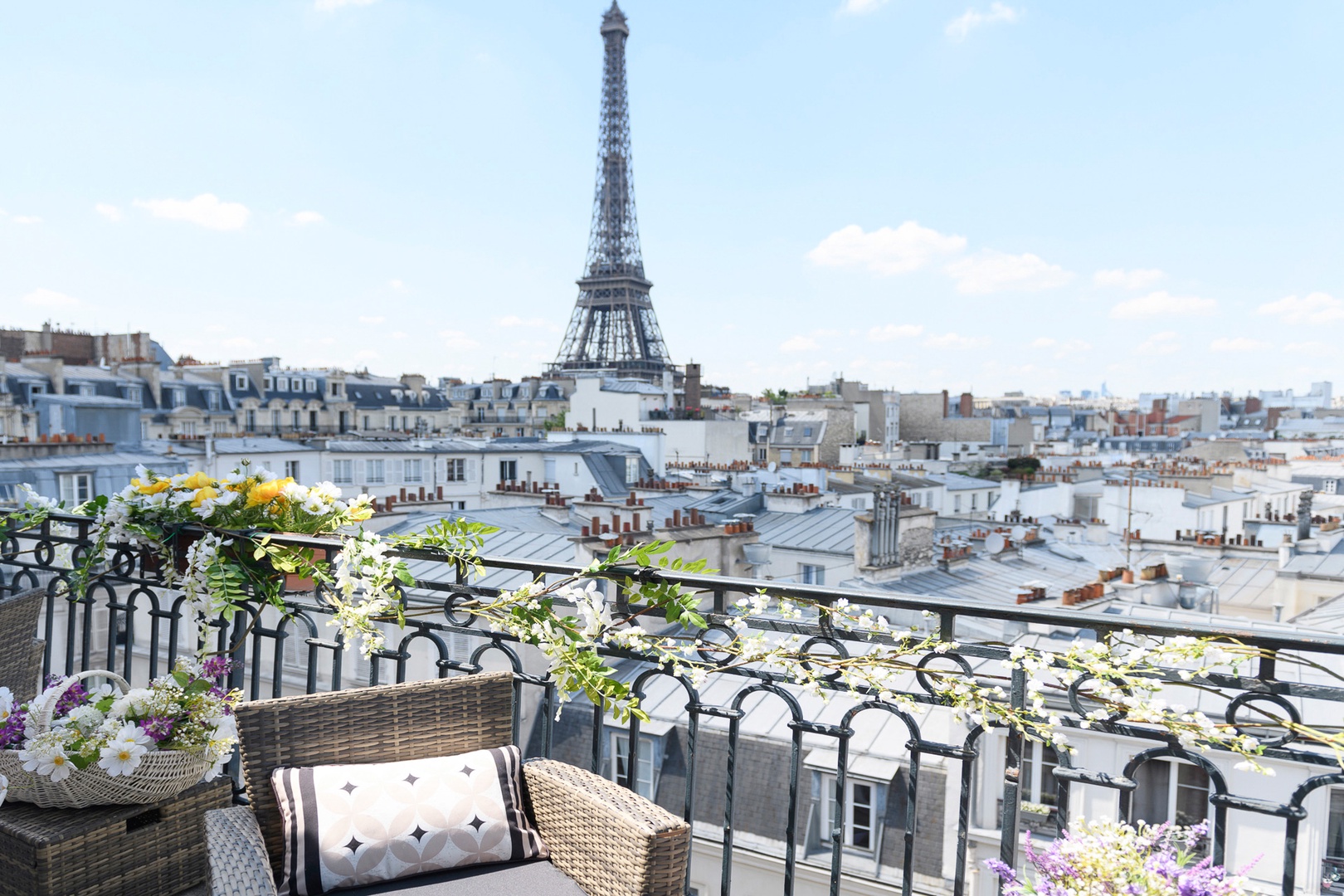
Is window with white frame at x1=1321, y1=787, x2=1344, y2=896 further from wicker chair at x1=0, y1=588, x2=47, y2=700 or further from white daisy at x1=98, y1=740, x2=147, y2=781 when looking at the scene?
wicker chair at x1=0, y1=588, x2=47, y2=700

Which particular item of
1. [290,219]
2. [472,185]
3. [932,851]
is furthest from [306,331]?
[932,851]

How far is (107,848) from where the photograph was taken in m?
2.10

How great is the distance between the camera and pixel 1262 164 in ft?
76.8

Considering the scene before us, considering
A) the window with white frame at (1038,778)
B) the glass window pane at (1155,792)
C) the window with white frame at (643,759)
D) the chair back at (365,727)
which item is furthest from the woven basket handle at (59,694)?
the glass window pane at (1155,792)

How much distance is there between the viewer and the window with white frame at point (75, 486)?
1546cm

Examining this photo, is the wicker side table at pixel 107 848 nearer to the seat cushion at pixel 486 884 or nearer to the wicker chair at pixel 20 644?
the seat cushion at pixel 486 884

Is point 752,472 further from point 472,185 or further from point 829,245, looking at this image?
point 829,245

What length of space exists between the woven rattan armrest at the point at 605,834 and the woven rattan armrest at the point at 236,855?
0.63 meters

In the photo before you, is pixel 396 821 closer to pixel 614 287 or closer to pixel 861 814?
pixel 861 814

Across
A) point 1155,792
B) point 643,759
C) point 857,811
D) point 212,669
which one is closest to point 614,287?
point 643,759

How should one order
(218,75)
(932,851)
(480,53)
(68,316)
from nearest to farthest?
(932,851)
(218,75)
(480,53)
(68,316)

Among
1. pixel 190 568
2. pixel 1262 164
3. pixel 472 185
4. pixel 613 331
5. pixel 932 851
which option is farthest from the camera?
pixel 613 331

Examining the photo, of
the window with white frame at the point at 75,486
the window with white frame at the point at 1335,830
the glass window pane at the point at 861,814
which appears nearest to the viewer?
the window with white frame at the point at 1335,830

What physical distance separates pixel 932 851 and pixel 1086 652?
21.7ft
